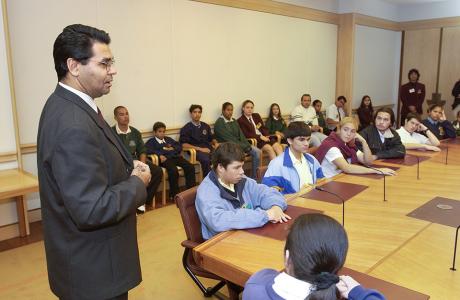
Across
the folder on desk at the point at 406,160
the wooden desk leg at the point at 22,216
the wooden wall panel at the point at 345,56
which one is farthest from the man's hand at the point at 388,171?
the wooden wall panel at the point at 345,56

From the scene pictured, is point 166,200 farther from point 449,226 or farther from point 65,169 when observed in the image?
point 65,169

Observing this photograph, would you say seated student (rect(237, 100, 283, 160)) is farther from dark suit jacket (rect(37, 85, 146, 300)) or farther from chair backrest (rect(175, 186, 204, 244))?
dark suit jacket (rect(37, 85, 146, 300))

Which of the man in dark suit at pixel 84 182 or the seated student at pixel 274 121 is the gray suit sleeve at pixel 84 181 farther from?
the seated student at pixel 274 121

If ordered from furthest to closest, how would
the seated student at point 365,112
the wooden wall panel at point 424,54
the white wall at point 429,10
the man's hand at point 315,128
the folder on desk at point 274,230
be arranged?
the wooden wall panel at point 424,54 → the white wall at point 429,10 → the seated student at point 365,112 → the man's hand at point 315,128 → the folder on desk at point 274,230

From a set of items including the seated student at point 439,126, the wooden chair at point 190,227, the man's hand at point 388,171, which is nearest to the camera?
the wooden chair at point 190,227

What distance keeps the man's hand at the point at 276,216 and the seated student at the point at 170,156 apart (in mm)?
2726

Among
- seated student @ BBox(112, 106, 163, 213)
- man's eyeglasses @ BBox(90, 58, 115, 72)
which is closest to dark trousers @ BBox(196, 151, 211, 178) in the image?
seated student @ BBox(112, 106, 163, 213)

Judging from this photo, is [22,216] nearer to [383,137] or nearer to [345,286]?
[345,286]

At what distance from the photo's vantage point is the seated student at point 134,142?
174 inches

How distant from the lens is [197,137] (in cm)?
530

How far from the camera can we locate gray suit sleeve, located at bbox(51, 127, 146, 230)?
3.90 feet

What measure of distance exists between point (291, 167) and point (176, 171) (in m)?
2.13

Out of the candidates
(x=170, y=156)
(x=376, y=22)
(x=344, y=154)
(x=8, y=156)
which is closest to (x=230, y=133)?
(x=170, y=156)

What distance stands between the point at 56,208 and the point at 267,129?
5.31 metres
